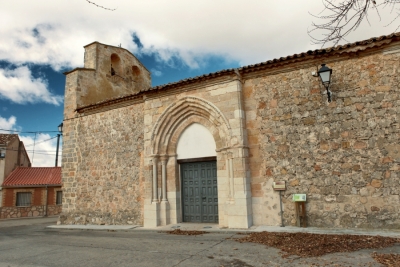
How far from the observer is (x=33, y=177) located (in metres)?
21.5

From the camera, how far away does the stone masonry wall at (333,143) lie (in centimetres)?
609

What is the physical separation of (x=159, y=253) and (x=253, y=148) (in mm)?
3622

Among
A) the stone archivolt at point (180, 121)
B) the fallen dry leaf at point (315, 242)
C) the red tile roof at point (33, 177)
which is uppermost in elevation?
the stone archivolt at point (180, 121)

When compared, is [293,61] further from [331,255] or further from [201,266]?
[201,266]

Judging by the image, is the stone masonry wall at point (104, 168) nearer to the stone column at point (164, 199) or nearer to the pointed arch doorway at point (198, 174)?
the stone column at point (164, 199)

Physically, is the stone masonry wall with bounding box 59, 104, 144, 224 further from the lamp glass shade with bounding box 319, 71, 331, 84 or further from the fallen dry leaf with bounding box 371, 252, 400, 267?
the fallen dry leaf with bounding box 371, 252, 400, 267

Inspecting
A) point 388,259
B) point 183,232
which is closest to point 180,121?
point 183,232

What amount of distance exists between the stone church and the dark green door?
0.10 ft

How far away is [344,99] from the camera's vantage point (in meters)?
6.59

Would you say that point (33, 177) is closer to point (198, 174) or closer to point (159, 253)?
point (198, 174)

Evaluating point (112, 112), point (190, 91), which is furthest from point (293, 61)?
point (112, 112)

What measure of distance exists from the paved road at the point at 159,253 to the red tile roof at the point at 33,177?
50.7ft

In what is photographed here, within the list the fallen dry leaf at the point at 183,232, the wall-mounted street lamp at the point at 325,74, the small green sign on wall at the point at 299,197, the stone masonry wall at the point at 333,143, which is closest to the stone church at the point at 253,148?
the stone masonry wall at the point at 333,143

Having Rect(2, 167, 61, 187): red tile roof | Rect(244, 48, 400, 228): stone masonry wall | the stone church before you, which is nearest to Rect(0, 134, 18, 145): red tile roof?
Rect(2, 167, 61, 187): red tile roof
